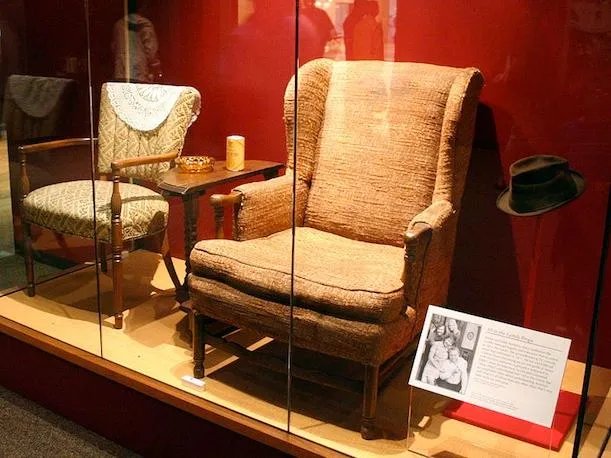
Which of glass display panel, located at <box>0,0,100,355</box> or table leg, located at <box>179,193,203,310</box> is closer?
table leg, located at <box>179,193,203,310</box>

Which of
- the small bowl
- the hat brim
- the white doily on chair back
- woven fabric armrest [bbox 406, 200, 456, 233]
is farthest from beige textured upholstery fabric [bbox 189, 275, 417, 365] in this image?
the white doily on chair back

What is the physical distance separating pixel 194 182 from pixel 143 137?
0.45 meters

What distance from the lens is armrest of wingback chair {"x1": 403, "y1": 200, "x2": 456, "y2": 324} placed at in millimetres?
1838

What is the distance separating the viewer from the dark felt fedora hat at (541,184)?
1653 millimetres

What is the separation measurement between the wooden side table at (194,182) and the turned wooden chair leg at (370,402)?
77 cm

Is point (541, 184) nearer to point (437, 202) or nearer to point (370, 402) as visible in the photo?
point (437, 202)

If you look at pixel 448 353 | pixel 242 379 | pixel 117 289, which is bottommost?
pixel 242 379

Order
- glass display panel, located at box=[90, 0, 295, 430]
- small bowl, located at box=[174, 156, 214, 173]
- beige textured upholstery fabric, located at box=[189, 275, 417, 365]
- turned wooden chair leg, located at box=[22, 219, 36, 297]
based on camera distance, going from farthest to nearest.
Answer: turned wooden chair leg, located at box=[22, 219, 36, 297] < small bowl, located at box=[174, 156, 214, 173] < glass display panel, located at box=[90, 0, 295, 430] < beige textured upholstery fabric, located at box=[189, 275, 417, 365]

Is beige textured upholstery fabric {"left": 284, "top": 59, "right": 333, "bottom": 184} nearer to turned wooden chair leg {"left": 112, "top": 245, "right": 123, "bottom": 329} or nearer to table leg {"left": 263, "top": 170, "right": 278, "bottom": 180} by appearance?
table leg {"left": 263, "top": 170, "right": 278, "bottom": 180}

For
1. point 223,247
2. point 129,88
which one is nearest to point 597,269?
point 223,247

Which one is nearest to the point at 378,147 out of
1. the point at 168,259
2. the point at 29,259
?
the point at 168,259

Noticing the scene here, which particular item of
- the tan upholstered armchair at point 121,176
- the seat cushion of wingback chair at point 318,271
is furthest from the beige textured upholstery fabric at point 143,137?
the seat cushion of wingback chair at point 318,271

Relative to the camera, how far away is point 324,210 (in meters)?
2.35

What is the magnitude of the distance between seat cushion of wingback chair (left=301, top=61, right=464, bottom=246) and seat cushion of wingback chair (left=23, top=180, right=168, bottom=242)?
58cm
